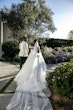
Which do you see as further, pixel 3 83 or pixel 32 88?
pixel 3 83

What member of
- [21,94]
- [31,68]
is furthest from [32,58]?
[21,94]

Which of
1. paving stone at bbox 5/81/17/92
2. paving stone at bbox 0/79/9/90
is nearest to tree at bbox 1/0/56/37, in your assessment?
paving stone at bbox 0/79/9/90

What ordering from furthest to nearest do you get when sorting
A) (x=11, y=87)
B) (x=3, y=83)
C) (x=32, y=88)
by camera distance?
(x=3, y=83)
(x=11, y=87)
(x=32, y=88)

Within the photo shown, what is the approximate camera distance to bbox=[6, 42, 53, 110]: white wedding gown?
5828 millimetres

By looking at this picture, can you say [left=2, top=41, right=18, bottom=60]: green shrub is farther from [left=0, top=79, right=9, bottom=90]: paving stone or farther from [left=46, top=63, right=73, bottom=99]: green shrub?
[left=46, top=63, right=73, bottom=99]: green shrub

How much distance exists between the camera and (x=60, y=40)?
91.9 ft

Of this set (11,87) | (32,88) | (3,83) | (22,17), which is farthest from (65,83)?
(22,17)

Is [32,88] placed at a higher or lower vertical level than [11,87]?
higher

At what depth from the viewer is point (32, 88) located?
7.46 metres

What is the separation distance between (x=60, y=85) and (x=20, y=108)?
1.16 meters

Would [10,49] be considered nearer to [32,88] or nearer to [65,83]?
[32,88]

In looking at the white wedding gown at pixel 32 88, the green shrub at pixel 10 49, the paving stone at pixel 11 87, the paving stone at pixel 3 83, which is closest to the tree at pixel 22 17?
the green shrub at pixel 10 49

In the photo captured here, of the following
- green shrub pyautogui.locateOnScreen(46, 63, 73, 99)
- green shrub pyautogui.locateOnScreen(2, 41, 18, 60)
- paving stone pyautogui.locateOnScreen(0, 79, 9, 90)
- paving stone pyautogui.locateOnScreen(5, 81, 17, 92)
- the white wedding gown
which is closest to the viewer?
green shrub pyautogui.locateOnScreen(46, 63, 73, 99)

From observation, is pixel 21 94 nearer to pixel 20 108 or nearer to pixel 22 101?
pixel 22 101
